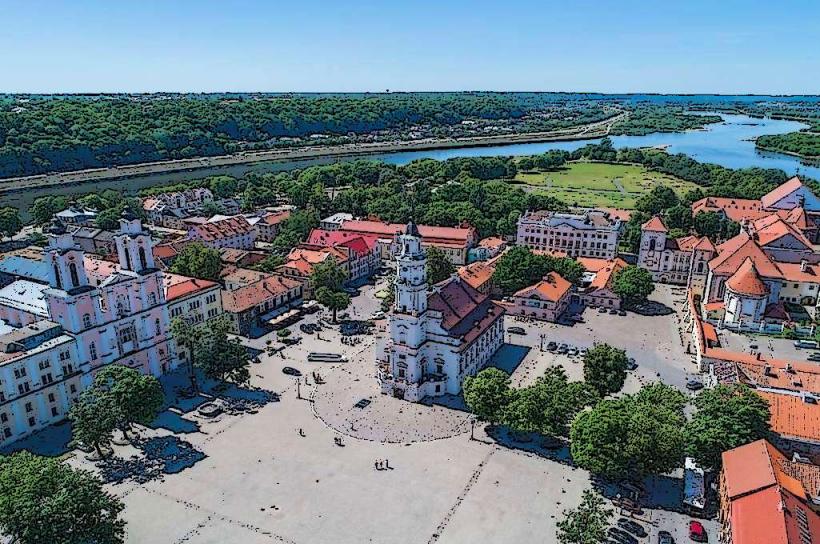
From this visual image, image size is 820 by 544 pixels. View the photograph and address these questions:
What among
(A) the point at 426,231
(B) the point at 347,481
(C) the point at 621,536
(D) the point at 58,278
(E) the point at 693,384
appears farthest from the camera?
(A) the point at 426,231

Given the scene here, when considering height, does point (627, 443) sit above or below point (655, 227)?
below

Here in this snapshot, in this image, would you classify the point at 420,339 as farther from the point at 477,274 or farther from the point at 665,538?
the point at 477,274

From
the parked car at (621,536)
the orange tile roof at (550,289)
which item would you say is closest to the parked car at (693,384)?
the orange tile roof at (550,289)

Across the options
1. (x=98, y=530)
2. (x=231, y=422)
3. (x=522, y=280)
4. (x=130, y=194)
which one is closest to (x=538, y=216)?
(x=522, y=280)

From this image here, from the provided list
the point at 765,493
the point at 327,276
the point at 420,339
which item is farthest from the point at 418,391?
the point at 765,493

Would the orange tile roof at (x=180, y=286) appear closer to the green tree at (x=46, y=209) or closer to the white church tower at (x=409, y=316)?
the white church tower at (x=409, y=316)

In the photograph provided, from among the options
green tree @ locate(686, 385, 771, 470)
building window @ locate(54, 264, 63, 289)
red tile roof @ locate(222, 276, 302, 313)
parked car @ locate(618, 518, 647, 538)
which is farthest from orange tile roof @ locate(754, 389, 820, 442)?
building window @ locate(54, 264, 63, 289)

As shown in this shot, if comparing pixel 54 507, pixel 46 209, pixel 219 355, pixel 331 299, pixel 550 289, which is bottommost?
pixel 550 289
